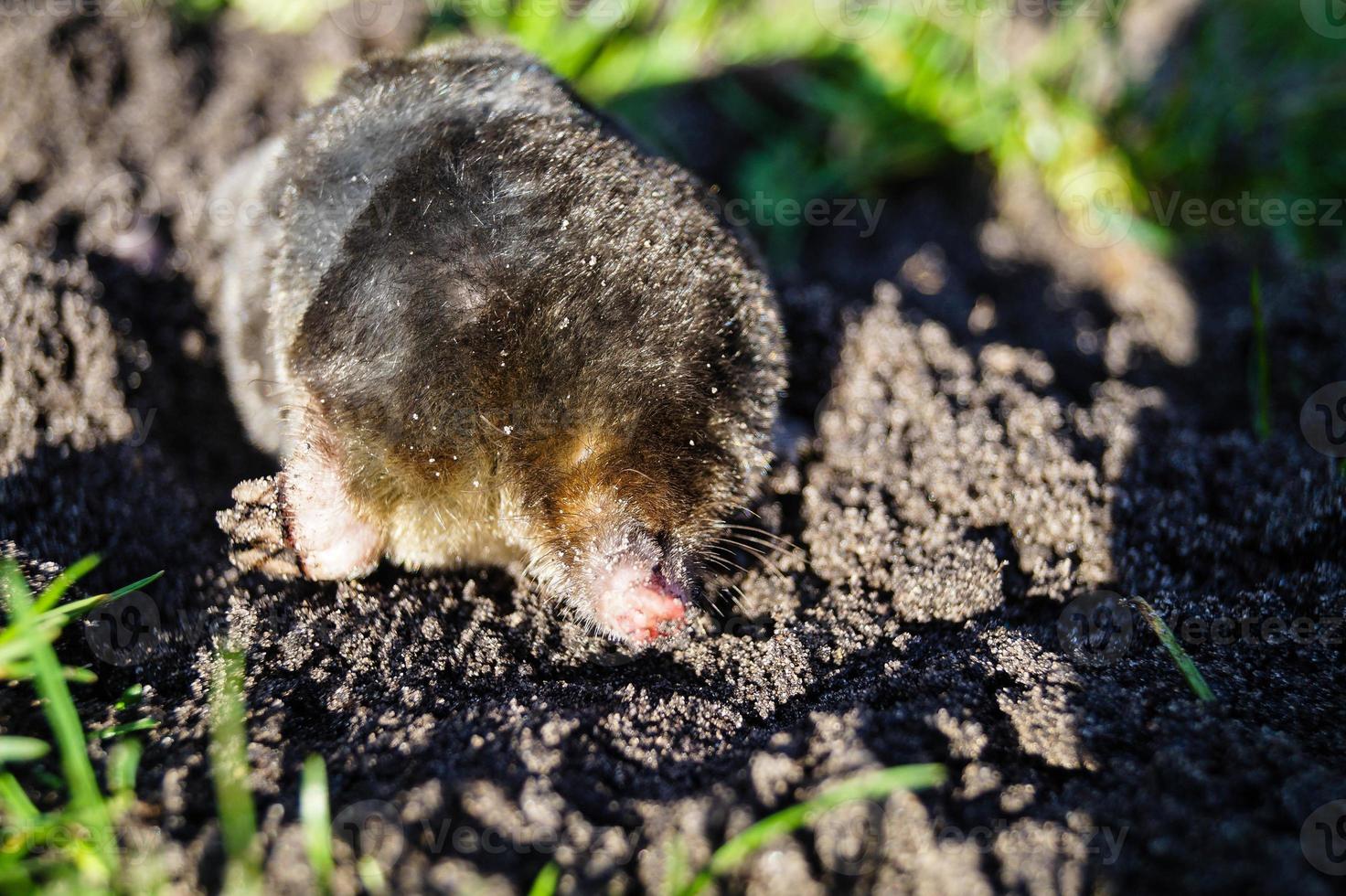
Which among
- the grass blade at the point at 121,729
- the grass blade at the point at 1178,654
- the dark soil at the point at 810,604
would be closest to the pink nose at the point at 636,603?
the dark soil at the point at 810,604

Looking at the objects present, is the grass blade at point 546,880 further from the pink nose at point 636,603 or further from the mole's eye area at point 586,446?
the mole's eye area at point 586,446

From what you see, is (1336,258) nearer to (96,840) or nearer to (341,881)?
(341,881)

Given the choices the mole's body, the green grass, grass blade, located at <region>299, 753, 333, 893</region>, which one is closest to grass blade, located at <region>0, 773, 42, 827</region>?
the green grass

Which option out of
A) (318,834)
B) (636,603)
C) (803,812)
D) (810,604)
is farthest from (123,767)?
(810,604)

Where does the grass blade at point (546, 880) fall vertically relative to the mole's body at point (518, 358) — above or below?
below

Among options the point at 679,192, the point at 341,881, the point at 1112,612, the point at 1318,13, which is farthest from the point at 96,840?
the point at 1318,13

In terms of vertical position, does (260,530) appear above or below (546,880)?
above

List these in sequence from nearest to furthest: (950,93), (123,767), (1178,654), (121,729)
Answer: (123,767) → (121,729) → (1178,654) → (950,93)

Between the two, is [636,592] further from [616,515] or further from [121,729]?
[121,729]
